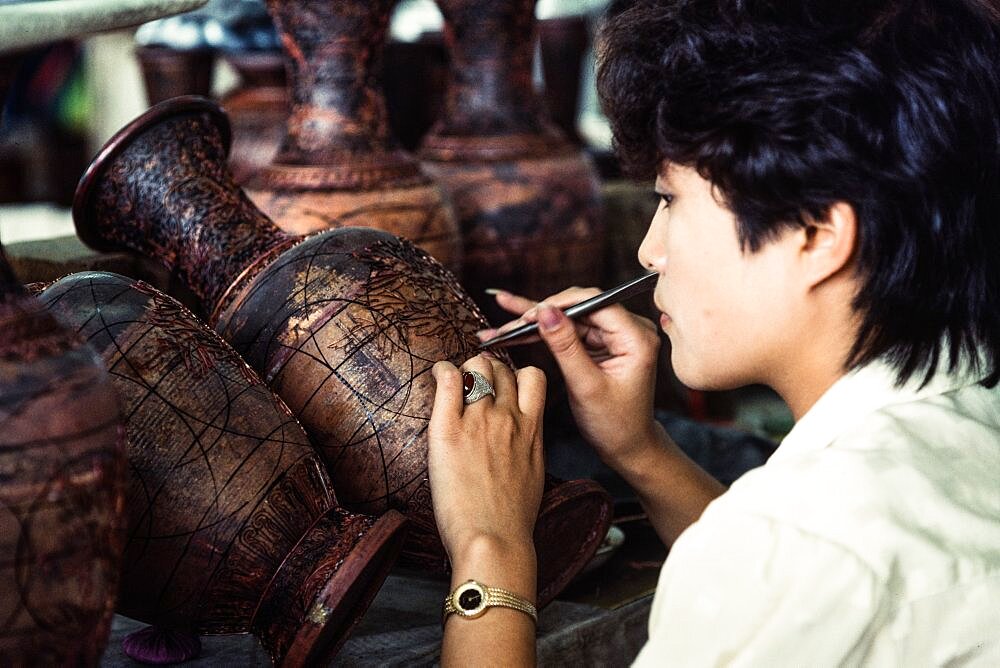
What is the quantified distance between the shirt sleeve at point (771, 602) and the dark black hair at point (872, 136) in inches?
9.5

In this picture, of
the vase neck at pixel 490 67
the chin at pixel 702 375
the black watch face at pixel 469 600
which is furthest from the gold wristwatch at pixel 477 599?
the vase neck at pixel 490 67

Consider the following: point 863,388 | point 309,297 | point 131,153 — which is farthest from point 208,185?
point 863,388

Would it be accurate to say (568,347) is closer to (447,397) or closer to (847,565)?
→ (447,397)

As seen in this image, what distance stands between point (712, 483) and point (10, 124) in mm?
5051

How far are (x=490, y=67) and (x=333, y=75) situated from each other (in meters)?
0.44

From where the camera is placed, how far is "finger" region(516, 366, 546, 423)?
1335mm

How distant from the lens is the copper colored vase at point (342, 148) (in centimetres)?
199

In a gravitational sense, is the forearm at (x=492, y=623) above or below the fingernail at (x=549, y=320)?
below

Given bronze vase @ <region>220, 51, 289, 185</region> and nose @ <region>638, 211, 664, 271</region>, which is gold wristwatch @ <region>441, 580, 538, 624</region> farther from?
bronze vase @ <region>220, 51, 289, 185</region>

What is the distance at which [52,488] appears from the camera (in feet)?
2.80

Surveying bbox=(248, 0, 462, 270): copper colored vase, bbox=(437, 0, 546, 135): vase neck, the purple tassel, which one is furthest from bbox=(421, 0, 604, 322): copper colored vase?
the purple tassel

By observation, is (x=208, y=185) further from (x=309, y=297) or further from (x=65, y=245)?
(x=65, y=245)

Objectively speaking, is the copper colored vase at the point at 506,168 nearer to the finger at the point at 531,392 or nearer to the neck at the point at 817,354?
the finger at the point at 531,392

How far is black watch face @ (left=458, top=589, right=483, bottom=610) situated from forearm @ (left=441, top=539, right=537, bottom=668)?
0.01 m
